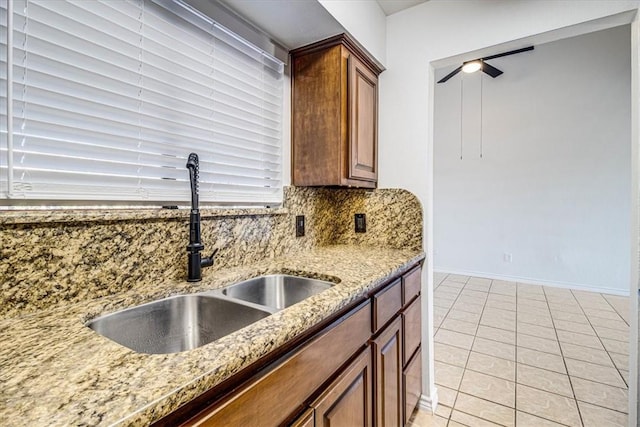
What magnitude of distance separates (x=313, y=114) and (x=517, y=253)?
4008 mm

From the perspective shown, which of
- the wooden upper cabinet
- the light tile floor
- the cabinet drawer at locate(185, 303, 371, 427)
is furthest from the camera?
the light tile floor

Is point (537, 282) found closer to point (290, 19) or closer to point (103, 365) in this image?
point (290, 19)

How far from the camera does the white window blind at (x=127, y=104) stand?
85cm

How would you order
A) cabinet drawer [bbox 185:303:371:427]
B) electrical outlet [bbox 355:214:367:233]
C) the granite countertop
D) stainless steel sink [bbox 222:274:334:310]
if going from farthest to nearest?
electrical outlet [bbox 355:214:367:233], stainless steel sink [bbox 222:274:334:310], cabinet drawer [bbox 185:303:371:427], the granite countertop

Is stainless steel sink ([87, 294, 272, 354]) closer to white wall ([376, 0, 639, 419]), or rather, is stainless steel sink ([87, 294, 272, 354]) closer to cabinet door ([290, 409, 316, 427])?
cabinet door ([290, 409, 316, 427])

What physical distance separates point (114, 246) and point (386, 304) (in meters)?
1.05

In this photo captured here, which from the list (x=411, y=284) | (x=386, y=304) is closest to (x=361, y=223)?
(x=411, y=284)

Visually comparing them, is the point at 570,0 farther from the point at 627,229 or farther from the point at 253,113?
the point at 627,229

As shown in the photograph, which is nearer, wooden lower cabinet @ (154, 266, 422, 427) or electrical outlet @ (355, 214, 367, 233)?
wooden lower cabinet @ (154, 266, 422, 427)

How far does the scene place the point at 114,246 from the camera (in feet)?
3.25

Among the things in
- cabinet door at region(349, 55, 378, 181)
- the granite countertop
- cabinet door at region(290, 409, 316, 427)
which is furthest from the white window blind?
cabinet door at region(290, 409, 316, 427)

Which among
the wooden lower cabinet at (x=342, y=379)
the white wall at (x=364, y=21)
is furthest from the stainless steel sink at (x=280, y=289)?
the white wall at (x=364, y=21)

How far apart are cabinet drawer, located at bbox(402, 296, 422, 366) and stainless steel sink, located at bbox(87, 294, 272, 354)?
34.4 inches

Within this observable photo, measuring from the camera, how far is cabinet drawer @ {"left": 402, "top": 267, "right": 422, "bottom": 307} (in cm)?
152
